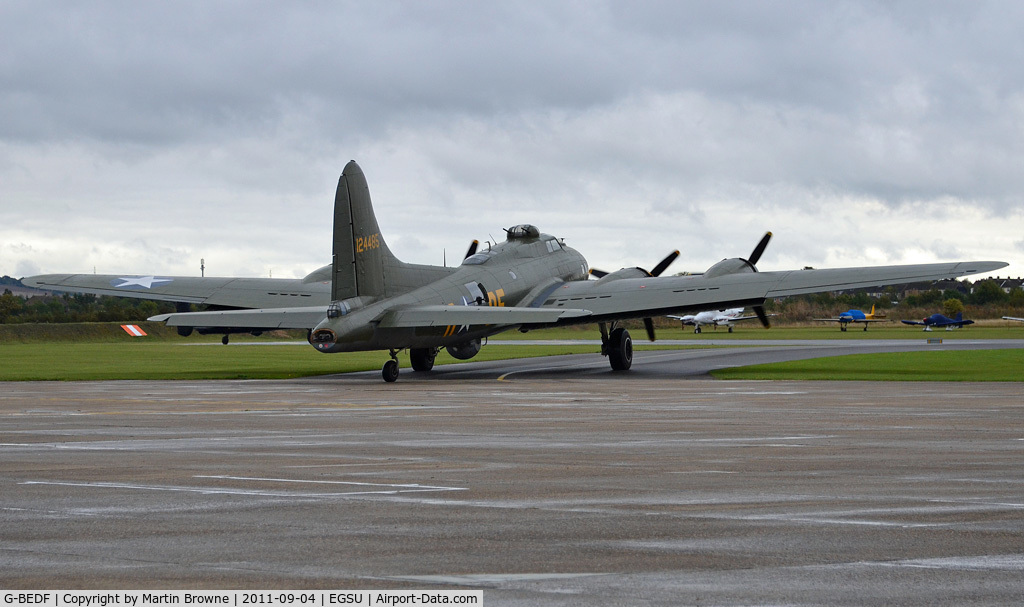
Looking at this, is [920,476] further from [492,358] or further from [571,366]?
[492,358]

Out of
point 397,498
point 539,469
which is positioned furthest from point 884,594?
point 539,469

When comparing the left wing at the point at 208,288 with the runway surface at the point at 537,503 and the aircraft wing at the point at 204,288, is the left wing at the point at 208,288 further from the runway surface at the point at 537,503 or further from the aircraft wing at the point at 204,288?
the runway surface at the point at 537,503

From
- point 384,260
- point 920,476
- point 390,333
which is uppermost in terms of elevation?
point 384,260

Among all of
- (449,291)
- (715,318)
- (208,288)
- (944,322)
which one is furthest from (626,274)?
(944,322)

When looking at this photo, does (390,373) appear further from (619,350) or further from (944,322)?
(944,322)

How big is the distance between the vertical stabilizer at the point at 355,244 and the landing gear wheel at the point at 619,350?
11.5 meters

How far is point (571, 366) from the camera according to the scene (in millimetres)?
47781

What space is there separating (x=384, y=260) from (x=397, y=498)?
25.8 m

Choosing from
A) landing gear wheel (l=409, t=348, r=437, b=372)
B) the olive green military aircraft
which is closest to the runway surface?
the olive green military aircraft

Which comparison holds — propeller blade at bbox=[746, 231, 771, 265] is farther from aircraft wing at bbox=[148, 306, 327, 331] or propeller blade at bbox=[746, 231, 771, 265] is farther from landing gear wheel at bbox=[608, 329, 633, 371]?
aircraft wing at bbox=[148, 306, 327, 331]

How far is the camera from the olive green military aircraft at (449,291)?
116 ft

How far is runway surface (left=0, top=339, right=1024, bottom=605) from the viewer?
7.67 m

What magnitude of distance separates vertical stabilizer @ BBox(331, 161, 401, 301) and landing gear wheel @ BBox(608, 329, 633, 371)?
37.9ft

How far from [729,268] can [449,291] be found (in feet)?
36.3
